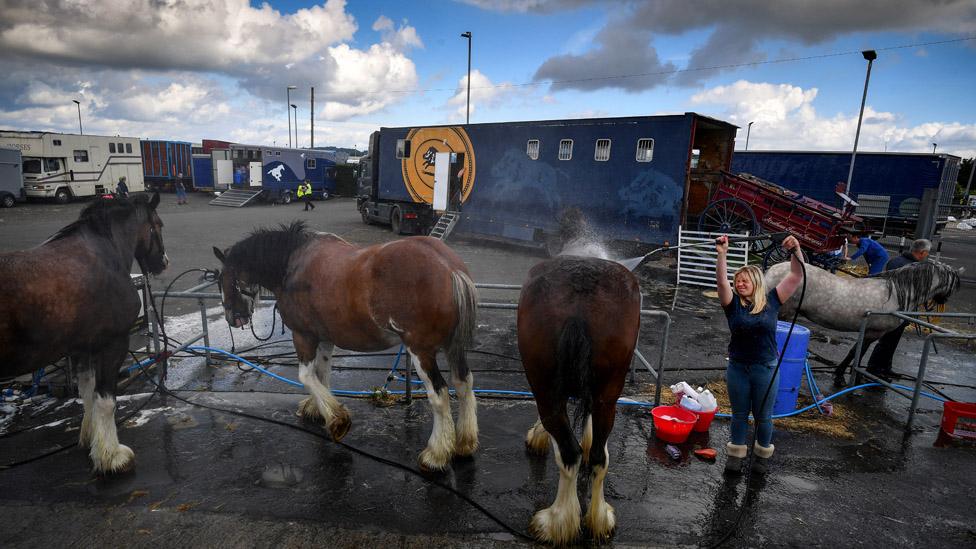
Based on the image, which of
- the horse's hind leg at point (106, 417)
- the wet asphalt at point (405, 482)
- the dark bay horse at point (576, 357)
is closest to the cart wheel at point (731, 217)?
the wet asphalt at point (405, 482)

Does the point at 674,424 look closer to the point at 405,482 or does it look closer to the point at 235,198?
the point at 405,482

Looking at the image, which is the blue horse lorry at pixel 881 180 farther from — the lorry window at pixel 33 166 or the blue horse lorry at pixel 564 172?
the lorry window at pixel 33 166

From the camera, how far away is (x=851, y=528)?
3.44 metres

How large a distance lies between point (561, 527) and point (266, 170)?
32106mm

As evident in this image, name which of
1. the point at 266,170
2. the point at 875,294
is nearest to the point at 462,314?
the point at 875,294

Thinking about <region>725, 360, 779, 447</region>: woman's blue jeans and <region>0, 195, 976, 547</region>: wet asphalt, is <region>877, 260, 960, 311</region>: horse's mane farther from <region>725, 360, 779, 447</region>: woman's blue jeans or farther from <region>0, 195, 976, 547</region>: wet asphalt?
<region>725, 360, 779, 447</region>: woman's blue jeans

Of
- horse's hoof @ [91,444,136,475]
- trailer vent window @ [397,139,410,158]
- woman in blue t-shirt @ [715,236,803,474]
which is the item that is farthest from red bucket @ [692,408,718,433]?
trailer vent window @ [397,139,410,158]

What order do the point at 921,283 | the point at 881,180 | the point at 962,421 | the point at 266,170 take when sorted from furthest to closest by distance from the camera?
1. the point at 266,170
2. the point at 881,180
3. the point at 921,283
4. the point at 962,421

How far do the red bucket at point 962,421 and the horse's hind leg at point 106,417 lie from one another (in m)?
7.29

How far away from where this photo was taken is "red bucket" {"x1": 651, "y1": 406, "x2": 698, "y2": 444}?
176 inches

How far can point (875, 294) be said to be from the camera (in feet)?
19.3

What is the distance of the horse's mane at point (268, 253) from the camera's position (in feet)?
15.0

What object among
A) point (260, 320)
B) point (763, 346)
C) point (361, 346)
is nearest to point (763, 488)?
point (763, 346)

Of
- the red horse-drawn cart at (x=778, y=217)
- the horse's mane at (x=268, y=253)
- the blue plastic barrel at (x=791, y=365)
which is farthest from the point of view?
the red horse-drawn cart at (x=778, y=217)
